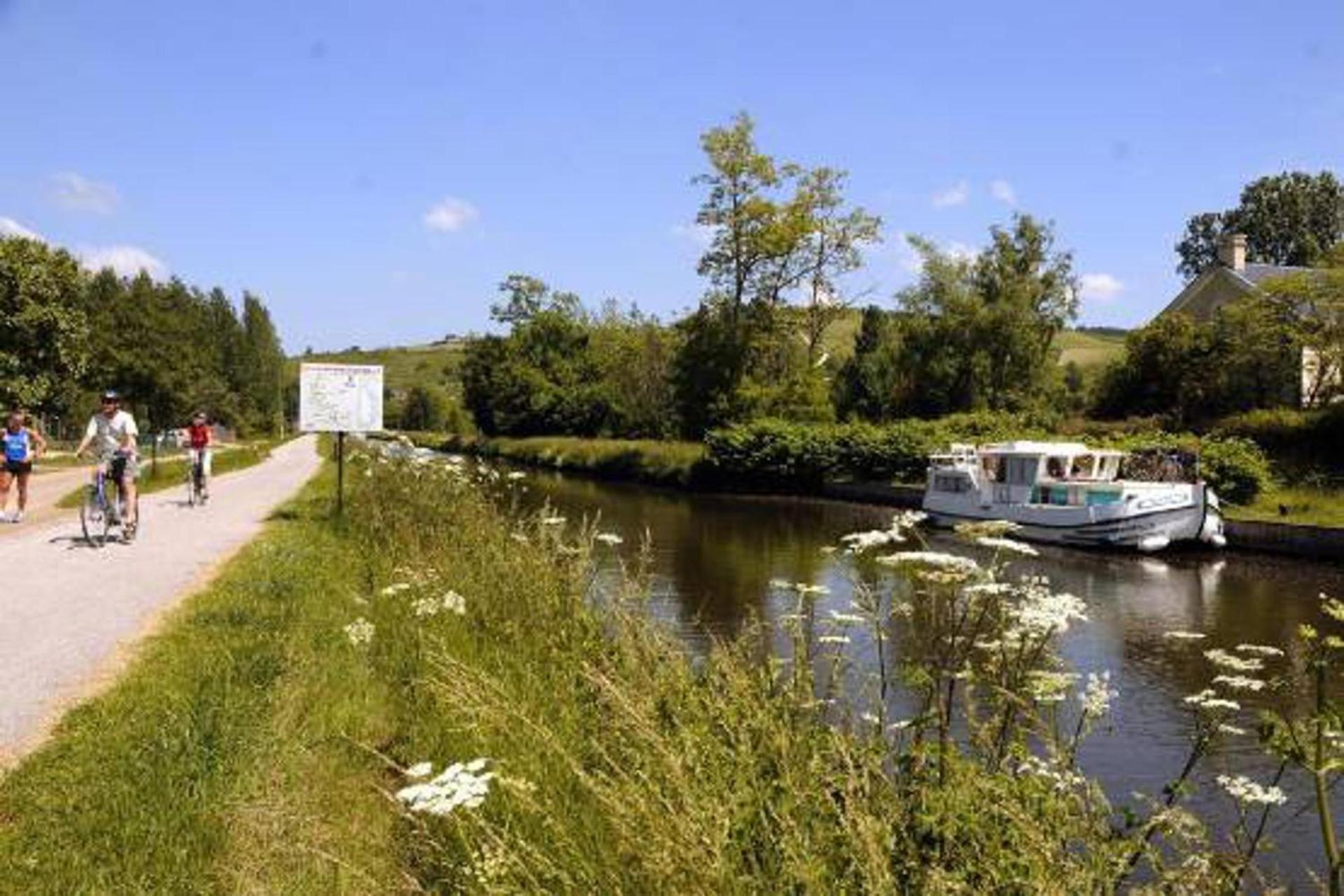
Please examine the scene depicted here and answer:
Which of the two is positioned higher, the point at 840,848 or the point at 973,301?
the point at 973,301

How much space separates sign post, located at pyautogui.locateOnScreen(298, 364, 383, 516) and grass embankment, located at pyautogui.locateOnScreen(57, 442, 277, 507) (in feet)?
13.5

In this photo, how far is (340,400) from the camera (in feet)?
69.2

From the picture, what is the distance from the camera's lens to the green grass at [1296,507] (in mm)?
27484

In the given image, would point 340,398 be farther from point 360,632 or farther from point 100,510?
point 360,632

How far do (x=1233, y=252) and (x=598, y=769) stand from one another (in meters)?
59.1

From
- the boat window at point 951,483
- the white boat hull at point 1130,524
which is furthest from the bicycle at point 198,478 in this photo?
the boat window at point 951,483

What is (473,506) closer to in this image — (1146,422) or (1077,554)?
(1077,554)

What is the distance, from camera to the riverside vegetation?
390cm

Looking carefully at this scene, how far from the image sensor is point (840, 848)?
4.11 m

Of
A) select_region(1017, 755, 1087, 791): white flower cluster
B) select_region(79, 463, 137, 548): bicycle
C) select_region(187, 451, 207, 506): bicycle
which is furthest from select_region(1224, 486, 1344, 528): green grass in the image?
select_region(79, 463, 137, 548): bicycle

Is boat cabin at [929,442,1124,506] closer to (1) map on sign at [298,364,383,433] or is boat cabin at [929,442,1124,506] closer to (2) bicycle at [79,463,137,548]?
(1) map on sign at [298,364,383,433]

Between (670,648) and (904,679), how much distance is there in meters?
2.13

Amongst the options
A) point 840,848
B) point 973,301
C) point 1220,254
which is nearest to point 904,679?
point 840,848

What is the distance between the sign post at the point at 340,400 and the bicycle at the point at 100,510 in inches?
197
